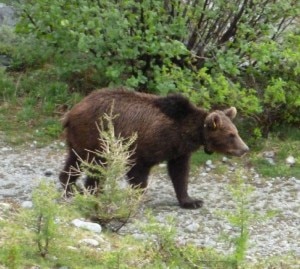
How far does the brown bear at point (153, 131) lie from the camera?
9570mm

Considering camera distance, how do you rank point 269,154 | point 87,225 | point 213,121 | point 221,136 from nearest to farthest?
point 87,225, point 213,121, point 221,136, point 269,154

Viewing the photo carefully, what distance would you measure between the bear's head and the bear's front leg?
32 centimetres

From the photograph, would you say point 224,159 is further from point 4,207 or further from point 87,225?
point 4,207

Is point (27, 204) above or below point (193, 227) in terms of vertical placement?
below

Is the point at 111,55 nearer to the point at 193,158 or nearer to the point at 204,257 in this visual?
the point at 193,158

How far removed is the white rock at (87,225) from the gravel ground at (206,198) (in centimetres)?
44

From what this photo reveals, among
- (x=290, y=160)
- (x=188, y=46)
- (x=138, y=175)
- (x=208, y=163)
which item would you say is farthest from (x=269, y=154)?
(x=138, y=175)

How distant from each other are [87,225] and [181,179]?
6.90ft

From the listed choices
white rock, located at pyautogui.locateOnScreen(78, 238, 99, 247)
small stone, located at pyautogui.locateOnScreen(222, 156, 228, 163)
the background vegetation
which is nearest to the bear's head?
the background vegetation

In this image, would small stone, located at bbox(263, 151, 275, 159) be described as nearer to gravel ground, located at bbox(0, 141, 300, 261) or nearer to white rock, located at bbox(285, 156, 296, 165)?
white rock, located at bbox(285, 156, 296, 165)

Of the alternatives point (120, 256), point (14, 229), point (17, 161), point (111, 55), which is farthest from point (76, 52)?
point (120, 256)

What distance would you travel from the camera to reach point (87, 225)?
7.96m

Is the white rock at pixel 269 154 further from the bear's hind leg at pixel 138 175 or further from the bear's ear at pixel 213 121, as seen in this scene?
the bear's hind leg at pixel 138 175

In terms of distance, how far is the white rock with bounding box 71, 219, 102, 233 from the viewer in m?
7.88
